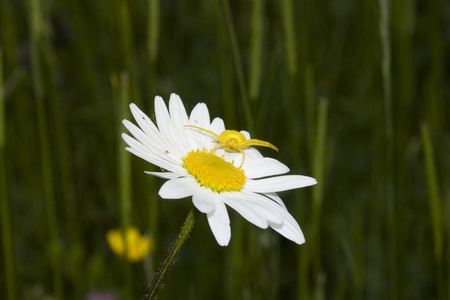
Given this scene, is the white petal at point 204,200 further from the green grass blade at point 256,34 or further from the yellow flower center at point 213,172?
the green grass blade at point 256,34

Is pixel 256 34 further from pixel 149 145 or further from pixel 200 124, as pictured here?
pixel 149 145

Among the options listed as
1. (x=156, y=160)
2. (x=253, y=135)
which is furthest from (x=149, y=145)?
(x=253, y=135)

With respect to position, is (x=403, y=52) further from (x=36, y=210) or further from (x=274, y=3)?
(x=36, y=210)

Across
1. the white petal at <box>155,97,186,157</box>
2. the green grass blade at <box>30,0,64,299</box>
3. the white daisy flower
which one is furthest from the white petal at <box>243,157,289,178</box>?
the green grass blade at <box>30,0,64,299</box>

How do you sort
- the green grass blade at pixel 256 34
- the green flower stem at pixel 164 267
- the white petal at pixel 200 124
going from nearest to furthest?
the green flower stem at pixel 164 267, the white petal at pixel 200 124, the green grass blade at pixel 256 34

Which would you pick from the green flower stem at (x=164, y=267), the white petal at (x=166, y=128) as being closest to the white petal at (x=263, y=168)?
the white petal at (x=166, y=128)
